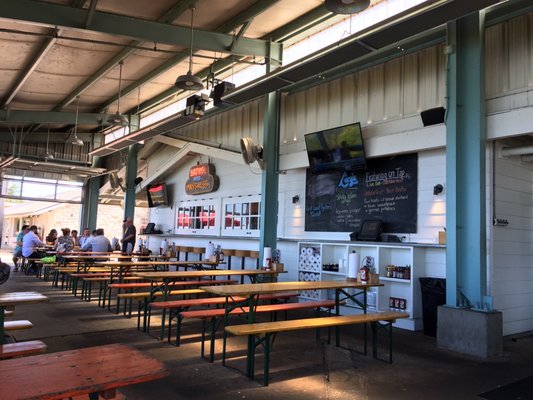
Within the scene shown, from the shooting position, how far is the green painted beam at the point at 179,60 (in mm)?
7121

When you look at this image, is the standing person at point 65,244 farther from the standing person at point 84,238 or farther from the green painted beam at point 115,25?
the green painted beam at point 115,25

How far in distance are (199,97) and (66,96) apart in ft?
16.8

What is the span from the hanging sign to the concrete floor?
18.8ft

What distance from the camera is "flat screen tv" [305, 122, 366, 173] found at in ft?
23.7

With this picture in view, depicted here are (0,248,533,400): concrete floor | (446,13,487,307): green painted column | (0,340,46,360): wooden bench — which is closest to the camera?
(0,340,46,360): wooden bench

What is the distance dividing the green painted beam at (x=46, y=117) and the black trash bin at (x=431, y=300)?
8.79 metres

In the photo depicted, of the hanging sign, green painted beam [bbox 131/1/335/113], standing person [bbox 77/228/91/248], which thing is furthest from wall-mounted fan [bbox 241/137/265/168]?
standing person [bbox 77/228/91/248]

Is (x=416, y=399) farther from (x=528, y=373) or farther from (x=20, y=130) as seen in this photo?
(x=20, y=130)

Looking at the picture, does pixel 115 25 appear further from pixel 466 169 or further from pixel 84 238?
pixel 84 238

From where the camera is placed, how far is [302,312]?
7.33m

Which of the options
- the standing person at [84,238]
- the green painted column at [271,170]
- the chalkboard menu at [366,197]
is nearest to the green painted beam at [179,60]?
the green painted column at [271,170]

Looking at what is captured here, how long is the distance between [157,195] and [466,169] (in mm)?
10599

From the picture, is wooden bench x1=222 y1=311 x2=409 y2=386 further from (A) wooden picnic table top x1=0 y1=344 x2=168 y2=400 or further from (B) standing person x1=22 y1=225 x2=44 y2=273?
(B) standing person x1=22 y1=225 x2=44 y2=273

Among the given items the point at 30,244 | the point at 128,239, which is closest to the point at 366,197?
the point at 128,239
